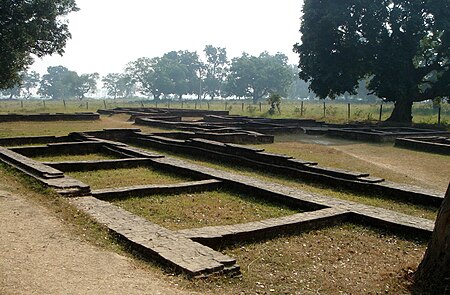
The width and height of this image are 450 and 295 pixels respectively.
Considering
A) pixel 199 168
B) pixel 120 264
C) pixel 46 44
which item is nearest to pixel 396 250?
pixel 120 264

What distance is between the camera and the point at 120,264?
4152 mm

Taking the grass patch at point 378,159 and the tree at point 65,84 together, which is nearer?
the grass patch at point 378,159

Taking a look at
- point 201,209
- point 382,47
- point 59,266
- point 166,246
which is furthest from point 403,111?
point 59,266

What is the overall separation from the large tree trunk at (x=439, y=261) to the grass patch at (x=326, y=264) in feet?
0.63

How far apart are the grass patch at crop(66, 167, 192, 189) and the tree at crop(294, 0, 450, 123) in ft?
55.9

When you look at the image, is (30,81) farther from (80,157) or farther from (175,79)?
(80,157)

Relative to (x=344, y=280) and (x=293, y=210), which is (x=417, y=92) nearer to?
(x=293, y=210)

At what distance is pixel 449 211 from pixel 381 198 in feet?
12.2

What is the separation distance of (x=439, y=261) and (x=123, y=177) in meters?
6.17

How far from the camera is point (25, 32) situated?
17062mm

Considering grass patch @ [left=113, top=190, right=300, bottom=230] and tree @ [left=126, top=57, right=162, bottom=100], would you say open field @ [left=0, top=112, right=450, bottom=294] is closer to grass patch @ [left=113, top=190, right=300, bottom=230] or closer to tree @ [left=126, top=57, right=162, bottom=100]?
grass patch @ [left=113, top=190, right=300, bottom=230]

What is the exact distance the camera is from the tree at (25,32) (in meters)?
16.9

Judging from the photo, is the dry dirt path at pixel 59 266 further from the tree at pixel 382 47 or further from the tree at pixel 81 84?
the tree at pixel 81 84

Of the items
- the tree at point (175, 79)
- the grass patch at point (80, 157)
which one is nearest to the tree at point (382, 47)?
the grass patch at point (80, 157)
